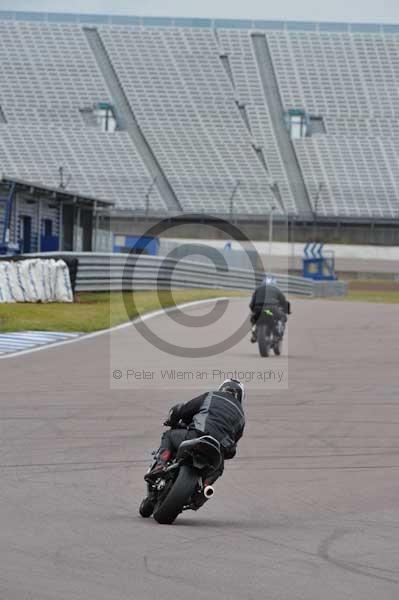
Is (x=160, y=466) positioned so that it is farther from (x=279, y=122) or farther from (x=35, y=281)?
(x=279, y=122)

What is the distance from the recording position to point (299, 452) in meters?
9.48

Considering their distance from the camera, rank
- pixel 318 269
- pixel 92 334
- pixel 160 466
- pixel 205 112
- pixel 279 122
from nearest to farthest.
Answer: pixel 160 466
pixel 92 334
pixel 318 269
pixel 205 112
pixel 279 122

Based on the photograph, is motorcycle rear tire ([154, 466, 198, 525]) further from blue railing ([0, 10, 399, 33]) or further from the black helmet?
blue railing ([0, 10, 399, 33])

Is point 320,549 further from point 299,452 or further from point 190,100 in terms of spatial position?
point 190,100

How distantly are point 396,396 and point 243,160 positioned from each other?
58.0 m

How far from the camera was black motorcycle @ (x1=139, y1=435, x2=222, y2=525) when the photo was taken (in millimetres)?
6504

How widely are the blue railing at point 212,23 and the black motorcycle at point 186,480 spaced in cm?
7765

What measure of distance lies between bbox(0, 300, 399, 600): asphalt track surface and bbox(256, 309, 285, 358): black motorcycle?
3.24 m

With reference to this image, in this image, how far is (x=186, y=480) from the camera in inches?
258

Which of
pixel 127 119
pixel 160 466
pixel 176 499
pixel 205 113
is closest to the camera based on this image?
pixel 176 499

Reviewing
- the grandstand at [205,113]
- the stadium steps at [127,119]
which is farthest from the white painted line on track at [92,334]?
the stadium steps at [127,119]

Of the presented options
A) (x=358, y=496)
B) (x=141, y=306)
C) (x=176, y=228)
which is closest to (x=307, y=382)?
(x=358, y=496)

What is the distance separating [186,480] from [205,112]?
2746 inches

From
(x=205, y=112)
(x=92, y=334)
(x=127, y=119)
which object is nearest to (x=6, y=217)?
(x=92, y=334)
